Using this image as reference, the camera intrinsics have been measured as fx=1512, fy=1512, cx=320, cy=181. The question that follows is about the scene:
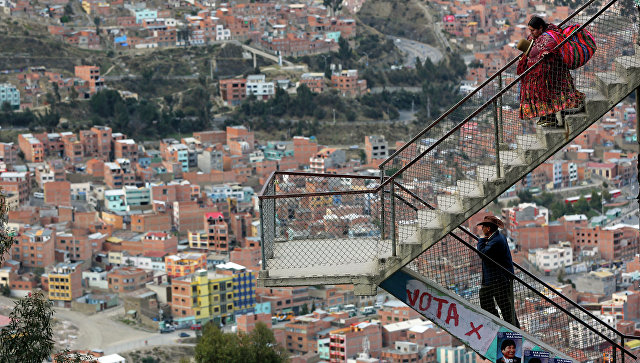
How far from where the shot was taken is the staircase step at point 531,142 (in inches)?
219

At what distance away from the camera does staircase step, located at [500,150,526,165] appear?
5.59m

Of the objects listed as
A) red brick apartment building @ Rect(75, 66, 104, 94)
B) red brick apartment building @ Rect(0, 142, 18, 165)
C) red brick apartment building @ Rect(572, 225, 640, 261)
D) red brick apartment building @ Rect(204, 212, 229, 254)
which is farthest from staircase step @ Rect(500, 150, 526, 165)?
red brick apartment building @ Rect(75, 66, 104, 94)

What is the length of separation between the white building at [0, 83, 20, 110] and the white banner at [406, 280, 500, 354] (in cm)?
4151

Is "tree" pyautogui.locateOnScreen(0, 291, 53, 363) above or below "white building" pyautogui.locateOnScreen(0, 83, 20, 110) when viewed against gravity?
above

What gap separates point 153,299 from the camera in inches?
1153

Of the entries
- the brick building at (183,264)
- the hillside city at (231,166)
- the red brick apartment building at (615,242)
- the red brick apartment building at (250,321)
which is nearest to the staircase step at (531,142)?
the hillside city at (231,166)

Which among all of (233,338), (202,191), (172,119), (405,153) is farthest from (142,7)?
(405,153)

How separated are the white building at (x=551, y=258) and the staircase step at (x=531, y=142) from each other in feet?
92.1

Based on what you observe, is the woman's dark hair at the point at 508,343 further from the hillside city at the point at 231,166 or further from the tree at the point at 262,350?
the tree at the point at 262,350

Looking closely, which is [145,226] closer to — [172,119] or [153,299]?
[153,299]

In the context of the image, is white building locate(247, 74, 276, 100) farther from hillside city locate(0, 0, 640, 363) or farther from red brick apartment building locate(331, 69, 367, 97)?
red brick apartment building locate(331, 69, 367, 97)

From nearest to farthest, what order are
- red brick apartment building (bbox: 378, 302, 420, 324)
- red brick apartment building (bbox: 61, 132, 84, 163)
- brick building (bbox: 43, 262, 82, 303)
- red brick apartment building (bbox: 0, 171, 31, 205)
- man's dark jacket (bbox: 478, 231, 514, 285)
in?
man's dark jacket (bbox: 478, 231, 514, 285) < red brick apartment building (bbox: 378, 302, 420, 324) < brick building (bbox: 43, 262, 82, 303) < red brick apartment building (bbox: 0, 171, 31, 205) < red brick apartment building (bbox: 61, 132, 84, 163)

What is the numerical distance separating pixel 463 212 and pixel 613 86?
2.45 ft

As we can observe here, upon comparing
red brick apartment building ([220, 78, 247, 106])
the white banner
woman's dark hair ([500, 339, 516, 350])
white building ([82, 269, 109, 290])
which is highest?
the white banner
